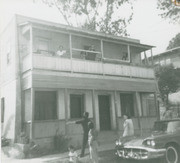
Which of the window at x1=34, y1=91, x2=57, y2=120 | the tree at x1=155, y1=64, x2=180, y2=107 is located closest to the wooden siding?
the window at x1=34, y1=91, x2=57, y2=120

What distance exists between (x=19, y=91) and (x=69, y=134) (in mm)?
3297

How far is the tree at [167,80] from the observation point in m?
17.5

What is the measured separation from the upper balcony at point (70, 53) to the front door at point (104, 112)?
1.76m

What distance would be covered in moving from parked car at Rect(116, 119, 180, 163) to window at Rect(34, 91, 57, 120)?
568cm

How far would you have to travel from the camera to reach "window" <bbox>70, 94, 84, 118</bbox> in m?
13.4

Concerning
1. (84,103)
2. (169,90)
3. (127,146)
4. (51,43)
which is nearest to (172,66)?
(169,90)

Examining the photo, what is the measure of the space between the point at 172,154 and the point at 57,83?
654 cm

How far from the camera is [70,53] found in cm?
1243

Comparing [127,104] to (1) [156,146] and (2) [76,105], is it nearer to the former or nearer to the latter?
(2) [76,105]

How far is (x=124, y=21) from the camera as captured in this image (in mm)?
22328

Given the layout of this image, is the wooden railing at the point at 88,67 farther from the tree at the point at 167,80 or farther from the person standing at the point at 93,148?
the person standing at the point at 93,148

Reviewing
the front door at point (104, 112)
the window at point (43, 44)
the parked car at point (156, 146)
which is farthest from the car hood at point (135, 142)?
the window at point (43, 44)

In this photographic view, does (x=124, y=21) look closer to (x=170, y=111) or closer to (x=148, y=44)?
(x=148, y=44)

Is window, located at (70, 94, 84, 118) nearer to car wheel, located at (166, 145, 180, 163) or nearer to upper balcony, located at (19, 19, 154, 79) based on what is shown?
upper balcony, located at (19, 19, 154, 79)
